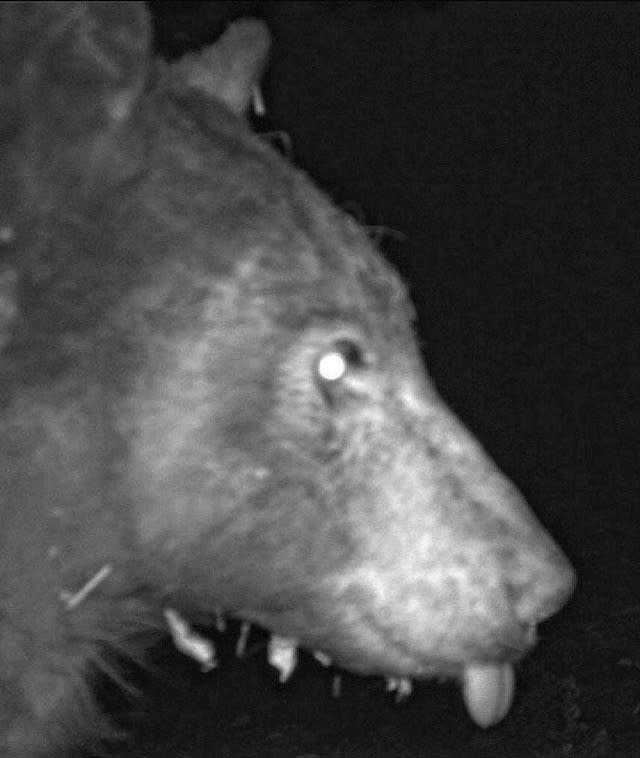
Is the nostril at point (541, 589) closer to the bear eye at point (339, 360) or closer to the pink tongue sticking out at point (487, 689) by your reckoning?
the pink tongue sticking out at point (487, 689)

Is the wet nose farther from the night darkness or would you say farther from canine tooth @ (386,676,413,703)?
the night darkness

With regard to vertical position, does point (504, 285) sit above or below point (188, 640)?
below

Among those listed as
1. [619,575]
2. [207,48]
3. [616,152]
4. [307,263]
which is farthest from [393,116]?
[307,263]

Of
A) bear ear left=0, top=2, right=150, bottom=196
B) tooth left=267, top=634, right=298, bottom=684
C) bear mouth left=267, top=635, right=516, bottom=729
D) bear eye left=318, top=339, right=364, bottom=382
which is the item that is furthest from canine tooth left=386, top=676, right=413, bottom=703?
bear ear left=0, top=2, right=150, bottom=196

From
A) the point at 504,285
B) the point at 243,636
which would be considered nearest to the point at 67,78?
the point at 243,636

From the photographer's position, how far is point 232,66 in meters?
1.83

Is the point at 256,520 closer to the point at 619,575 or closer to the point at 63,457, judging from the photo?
the point at 63,457

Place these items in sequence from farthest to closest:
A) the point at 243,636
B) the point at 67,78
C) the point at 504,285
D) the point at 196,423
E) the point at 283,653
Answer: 1. the point at 504,285
2. the point at 243,636
3. the point at 283,653
4. the point at 196,423
5. the point at 67,78

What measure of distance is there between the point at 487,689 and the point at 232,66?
74cm

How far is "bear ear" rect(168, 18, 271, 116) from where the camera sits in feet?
5.89

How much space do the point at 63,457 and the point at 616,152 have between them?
4095mm

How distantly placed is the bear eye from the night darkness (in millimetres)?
2485

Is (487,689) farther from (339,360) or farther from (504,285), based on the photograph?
(504,285)

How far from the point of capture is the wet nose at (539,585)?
163cm
